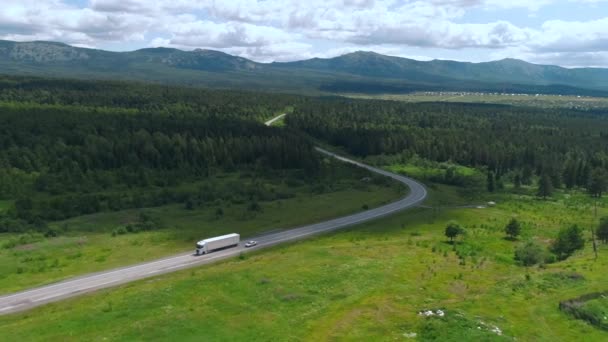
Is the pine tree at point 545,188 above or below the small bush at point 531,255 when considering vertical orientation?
below

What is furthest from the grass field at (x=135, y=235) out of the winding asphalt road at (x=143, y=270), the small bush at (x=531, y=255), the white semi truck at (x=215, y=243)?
the small bush at (x=531, y=255)

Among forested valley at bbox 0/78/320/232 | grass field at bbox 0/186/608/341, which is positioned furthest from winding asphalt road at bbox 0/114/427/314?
forested valley at bbox 0/78/320/232

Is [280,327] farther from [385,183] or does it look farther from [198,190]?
[385,183]

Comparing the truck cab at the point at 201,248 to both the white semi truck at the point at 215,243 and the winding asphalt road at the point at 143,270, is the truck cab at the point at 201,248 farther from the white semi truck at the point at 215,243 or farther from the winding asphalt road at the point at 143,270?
the winding asphalt road at the point at 143,270

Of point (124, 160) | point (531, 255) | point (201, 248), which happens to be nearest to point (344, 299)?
point (201, 248)

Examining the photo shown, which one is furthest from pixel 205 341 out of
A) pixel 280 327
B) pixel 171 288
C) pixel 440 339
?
pixel 440 339

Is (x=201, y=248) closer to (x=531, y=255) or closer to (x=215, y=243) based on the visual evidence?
(x=215, y=243)
